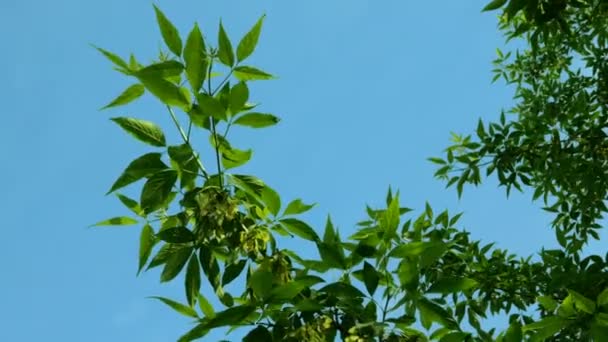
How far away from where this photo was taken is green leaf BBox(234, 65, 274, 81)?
2.00m

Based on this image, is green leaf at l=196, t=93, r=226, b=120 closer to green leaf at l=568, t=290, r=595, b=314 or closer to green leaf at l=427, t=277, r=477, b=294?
green leaf at l=427, t=277, r=477, b=294

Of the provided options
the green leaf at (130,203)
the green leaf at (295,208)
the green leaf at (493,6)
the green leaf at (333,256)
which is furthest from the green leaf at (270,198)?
the green leaf at (493,6)

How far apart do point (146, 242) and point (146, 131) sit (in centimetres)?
41

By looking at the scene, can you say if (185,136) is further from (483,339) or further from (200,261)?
(483,339)

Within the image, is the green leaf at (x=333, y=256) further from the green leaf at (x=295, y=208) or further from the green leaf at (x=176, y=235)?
the green leaf at (x=176, y=235)

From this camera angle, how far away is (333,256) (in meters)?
1.91

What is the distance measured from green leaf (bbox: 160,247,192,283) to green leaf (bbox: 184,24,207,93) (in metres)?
0.49

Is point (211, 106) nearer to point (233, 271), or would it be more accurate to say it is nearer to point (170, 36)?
point (170, 36)

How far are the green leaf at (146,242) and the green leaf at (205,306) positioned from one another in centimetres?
26

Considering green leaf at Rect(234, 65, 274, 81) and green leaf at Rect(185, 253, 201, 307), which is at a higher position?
green leaf at Rect(234, 65, 274, 81)

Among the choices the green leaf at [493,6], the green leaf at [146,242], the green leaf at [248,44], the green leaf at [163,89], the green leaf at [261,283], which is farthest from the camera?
the green leaf at [493,6]

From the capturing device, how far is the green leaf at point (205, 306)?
2.00 metres

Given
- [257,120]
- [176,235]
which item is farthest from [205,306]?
[257,120]

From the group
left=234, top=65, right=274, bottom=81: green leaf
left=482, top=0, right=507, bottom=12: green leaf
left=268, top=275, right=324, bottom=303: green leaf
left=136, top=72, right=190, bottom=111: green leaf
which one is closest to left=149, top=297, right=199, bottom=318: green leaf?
left=268, top=275, right=324, bottom=303: green leaf
